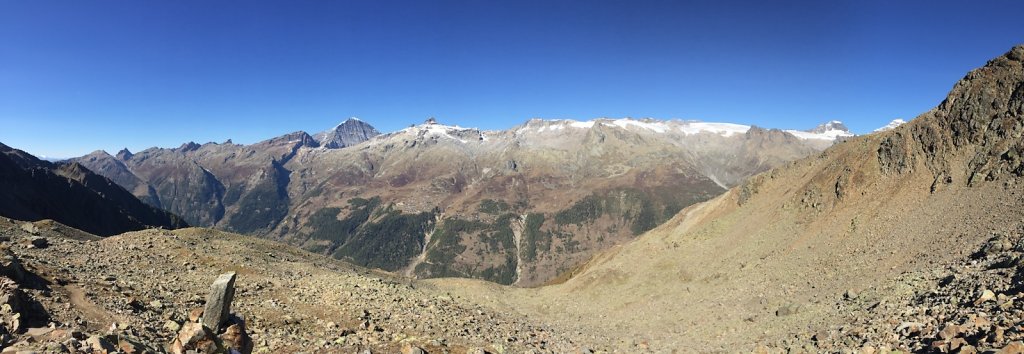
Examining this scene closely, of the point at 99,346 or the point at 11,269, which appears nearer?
the point at 99,346

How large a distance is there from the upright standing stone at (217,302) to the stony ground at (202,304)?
1.56 metres

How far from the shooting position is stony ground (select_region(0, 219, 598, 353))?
16156mm

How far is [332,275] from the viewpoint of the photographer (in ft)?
127

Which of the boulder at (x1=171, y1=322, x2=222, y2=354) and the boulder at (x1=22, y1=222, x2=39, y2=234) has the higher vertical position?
the boulder at (x1=22, y1=222, x2=39, y2=234)

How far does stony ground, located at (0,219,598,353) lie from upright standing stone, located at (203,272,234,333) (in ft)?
5.13

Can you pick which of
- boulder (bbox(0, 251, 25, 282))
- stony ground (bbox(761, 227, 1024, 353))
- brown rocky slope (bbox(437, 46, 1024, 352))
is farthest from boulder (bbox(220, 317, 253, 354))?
brown rocky slope (bbox(437, 46, 1024, 352))

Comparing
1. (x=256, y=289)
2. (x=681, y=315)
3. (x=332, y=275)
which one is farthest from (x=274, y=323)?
(x=681, y=315)

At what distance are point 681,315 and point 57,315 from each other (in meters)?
39.0

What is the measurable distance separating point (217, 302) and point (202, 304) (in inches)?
401

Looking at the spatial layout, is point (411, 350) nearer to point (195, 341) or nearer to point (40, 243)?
point (195, 341)

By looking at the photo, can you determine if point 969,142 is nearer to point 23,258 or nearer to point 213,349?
point 213,349

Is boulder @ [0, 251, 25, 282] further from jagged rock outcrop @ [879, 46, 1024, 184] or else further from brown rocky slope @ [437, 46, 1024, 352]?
jagged rock outcrop @ [879, 46, 1024, 184]

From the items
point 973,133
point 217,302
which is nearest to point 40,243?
point 217,302

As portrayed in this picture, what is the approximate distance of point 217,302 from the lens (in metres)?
16.0
